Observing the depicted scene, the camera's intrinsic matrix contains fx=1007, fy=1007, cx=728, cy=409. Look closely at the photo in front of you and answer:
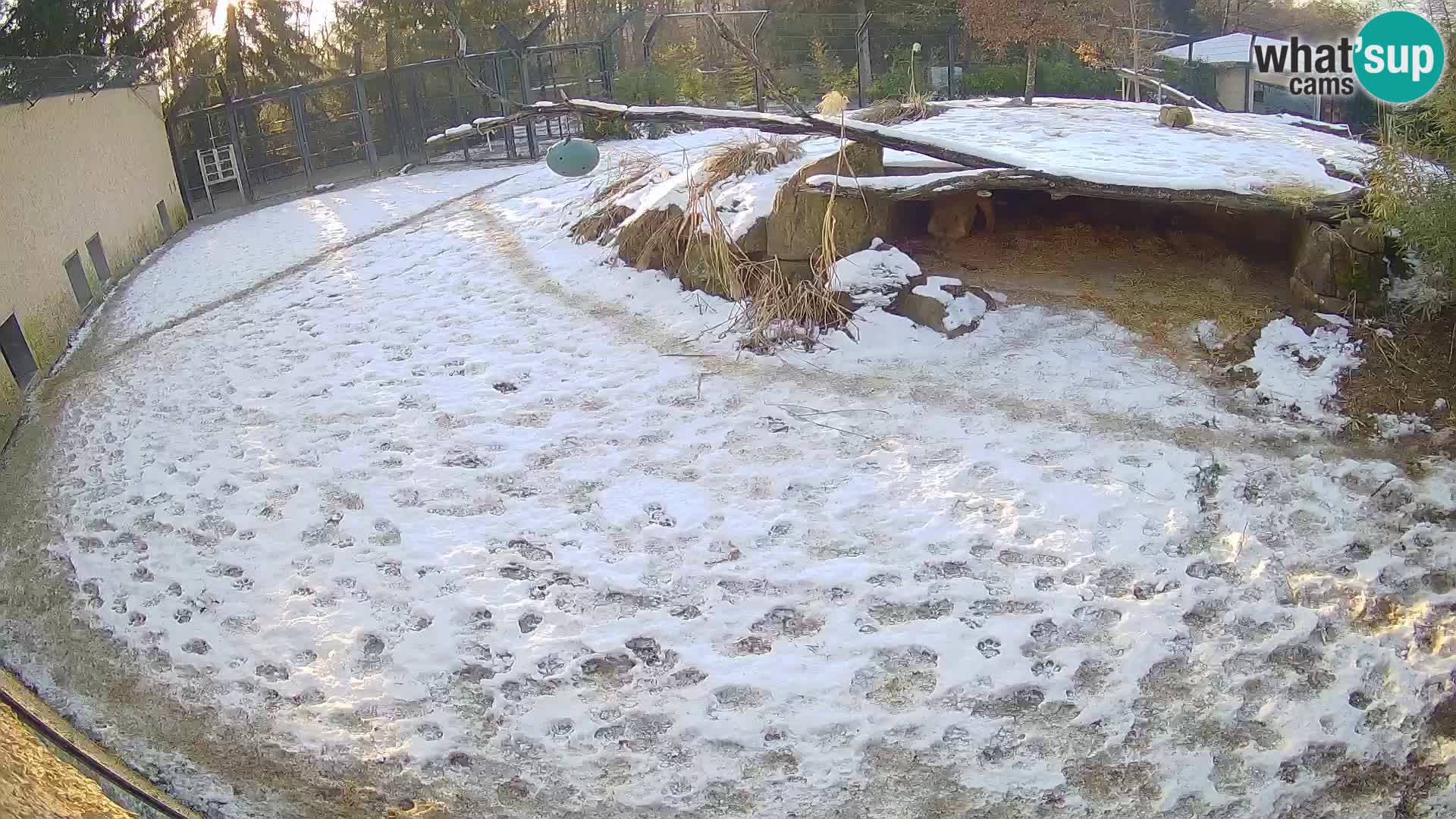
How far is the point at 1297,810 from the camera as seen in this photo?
2.99 meters

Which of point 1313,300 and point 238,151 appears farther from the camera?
point 238,151

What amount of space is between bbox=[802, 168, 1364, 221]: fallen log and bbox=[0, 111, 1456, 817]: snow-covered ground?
74cm

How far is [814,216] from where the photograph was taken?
239 inches

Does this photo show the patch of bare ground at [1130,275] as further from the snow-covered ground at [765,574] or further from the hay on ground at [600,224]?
the hay on ground at [600,224]

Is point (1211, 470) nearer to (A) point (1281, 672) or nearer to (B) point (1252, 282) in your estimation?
(A) point (1281, 672)

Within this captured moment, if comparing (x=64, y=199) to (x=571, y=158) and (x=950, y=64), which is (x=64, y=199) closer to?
(x=571, y=158)

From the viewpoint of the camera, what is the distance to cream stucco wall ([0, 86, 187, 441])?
252 inches

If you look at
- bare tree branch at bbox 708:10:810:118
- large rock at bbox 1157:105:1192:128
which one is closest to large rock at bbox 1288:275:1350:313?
bare tree branch at bbox 708:10:810:118

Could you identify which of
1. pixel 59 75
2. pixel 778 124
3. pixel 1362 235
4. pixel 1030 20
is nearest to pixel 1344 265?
pixel 1362 235

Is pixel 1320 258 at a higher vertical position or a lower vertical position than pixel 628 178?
lower

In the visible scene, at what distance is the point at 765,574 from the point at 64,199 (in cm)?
669

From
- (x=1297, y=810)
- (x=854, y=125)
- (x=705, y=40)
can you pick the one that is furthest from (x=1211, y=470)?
(x=705, y=40)

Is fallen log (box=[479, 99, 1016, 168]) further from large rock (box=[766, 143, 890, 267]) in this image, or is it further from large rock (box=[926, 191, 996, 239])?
large rock (box=[926, 191, 996, 239])

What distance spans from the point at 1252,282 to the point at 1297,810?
3851 mm
